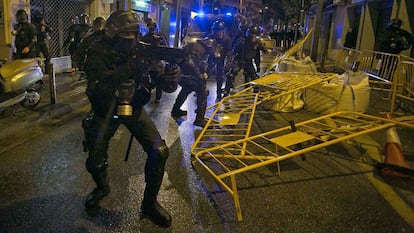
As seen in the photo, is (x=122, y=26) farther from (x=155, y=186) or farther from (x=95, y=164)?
(x=155, y=186)

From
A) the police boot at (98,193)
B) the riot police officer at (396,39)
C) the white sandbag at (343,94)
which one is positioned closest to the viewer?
the police boot at (98,193)

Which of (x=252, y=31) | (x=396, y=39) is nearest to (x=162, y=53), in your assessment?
(x=252, y=31)

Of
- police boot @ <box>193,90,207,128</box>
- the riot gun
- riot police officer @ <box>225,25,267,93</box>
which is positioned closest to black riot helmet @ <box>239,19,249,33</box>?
riot police officer @ <box>225,25,267,93</box>

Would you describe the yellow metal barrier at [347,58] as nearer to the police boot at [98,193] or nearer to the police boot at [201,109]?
the police boot at [201,109]

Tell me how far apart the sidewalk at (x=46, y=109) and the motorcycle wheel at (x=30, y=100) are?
91mm

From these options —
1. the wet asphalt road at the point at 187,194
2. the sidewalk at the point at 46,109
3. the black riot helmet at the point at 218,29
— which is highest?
the black riot helmet at the point at 218,29

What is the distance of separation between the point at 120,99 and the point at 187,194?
1443 millimetres

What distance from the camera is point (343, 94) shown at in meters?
7.44

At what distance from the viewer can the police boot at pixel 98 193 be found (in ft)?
11.0

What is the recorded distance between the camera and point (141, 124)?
3.12 meters

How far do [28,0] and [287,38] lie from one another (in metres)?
28.5

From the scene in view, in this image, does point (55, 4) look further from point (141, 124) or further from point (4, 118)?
point (141, 124)

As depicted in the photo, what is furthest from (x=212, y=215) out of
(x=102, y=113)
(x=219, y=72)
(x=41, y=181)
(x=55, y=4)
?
(x=55, y=4)

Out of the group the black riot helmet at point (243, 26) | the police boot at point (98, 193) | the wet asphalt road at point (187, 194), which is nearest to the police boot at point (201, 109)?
the wet asphalt road at point (187, 194)
